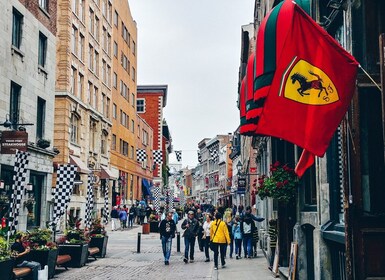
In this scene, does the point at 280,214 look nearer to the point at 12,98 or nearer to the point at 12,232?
the point at 12,232

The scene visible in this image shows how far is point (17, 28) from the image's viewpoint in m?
23.3

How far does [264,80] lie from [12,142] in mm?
12791

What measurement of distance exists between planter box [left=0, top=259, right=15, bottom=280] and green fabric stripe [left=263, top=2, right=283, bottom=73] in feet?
23.4

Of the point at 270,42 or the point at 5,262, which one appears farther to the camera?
the point at 5,262

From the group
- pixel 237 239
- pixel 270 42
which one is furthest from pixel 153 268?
pixel 270 42

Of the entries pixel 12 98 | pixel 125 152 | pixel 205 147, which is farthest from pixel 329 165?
pixel 205 147

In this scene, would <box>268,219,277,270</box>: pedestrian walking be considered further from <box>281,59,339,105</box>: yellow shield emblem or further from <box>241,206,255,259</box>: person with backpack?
<box>281,59,339,105</box>: yellow shield emblem

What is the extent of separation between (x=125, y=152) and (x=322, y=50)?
161ft

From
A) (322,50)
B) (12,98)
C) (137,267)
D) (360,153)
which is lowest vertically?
(137,267)

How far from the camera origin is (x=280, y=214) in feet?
50.3

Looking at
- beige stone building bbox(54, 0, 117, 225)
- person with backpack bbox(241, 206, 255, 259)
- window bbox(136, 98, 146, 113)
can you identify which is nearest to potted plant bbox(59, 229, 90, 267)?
person with backpack bbox(241, 206, 255, 259)

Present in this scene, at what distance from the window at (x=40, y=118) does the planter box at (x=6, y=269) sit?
14.5 meters

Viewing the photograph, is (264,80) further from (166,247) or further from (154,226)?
(154,226)

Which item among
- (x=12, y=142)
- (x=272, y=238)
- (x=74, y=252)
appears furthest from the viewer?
(x=12, y=142)
